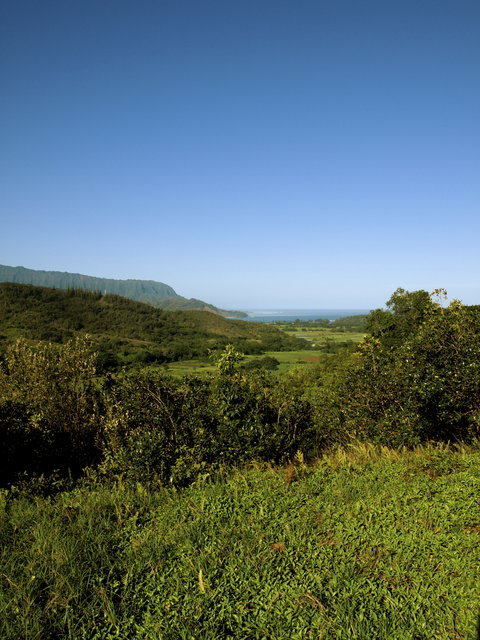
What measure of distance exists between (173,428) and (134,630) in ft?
20.0

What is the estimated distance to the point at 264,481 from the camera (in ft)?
21.2

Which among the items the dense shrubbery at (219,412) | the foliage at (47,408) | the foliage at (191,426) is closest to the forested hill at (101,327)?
the foliage at (47,408)

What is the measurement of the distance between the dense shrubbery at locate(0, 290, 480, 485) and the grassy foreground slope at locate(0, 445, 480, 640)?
247cm

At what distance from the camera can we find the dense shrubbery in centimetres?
856

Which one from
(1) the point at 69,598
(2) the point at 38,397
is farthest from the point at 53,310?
(1) the point at 69,598

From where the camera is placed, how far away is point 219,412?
364 inches

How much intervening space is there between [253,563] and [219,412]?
5443 mm

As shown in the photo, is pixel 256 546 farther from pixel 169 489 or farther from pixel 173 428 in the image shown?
pixel 173 428

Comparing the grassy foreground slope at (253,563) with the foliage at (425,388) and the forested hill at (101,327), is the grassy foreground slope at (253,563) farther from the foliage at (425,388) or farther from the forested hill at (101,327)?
the forested hill at (101,327)

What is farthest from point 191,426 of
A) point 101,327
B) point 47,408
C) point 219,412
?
point 101,327

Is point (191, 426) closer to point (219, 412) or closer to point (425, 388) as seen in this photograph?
point (219, 412)

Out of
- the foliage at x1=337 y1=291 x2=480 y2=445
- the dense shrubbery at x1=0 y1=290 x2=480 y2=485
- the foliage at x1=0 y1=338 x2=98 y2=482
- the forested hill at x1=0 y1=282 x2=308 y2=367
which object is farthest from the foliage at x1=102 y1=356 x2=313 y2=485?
the forested hill at x1=0 y1=282 x2=308 y2=367

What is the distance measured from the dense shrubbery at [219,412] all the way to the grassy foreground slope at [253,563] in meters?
2.47

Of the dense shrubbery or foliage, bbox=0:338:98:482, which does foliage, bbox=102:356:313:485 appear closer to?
the dense shrubbery
